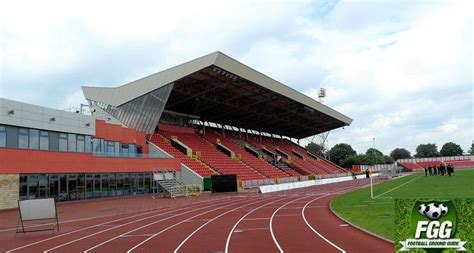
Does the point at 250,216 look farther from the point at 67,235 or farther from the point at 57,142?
the point at 57,142

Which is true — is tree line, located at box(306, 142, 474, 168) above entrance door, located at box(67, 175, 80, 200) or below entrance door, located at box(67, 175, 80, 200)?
above

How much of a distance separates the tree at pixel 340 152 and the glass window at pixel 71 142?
11059 centimetres

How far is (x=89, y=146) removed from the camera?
121ft

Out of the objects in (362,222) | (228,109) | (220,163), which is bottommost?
(362,222)

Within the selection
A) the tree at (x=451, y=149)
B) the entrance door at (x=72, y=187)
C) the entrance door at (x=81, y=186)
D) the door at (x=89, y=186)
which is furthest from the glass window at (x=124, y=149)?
the tree at (x=451, y=149)

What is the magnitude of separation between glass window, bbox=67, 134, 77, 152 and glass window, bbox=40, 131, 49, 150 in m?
2.33

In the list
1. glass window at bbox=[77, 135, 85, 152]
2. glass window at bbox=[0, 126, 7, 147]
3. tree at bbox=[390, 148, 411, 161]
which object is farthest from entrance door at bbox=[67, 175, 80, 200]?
tree at bbox=[390, 148, 411, 161]

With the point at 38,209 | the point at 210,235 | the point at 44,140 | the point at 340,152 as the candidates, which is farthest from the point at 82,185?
the point at 340,152

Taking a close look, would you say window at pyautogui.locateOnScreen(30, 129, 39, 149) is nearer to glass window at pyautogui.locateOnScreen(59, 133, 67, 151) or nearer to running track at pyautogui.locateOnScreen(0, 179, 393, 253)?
glass window at pyautogui.locateOnScreen(59, 133, 67, 151)

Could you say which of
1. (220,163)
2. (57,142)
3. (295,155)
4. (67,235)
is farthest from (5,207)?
(295,155)

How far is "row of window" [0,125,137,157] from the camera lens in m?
28.9

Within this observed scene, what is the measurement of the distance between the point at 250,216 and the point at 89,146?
2115 centimetres

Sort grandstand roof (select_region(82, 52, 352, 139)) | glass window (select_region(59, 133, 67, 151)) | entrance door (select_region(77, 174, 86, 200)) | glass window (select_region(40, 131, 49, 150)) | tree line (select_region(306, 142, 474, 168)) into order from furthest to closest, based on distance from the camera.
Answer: tree line (select_region(306, 142, 474, 168)) → grandstand roof (select_region(82, 52, 352, 139)) → entrance door (select_region(77, 174, 86, 200)) → glass window (select_region(59, 133, 67, 151)) → glass window (select_region(40, 131, 49, 150))

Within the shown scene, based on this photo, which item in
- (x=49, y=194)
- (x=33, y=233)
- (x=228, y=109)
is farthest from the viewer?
(x=228, y=109)
